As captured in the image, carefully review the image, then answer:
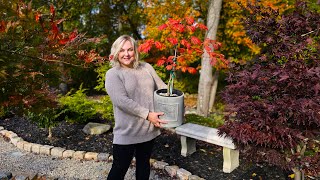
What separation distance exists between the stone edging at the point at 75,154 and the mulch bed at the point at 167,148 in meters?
0.15

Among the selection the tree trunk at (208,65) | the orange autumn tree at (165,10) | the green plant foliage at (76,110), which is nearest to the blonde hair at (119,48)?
the green plant foliage at (76,110)

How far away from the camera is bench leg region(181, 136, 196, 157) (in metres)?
4.34

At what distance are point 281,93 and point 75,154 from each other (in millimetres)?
2898

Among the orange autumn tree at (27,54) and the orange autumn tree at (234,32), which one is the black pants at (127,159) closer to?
the orange autumn tree at (27,54)

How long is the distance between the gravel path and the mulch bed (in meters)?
0.34

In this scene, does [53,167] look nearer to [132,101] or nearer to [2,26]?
[132,101]

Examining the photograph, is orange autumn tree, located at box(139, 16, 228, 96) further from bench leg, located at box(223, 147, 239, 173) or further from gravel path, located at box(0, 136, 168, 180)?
gravel path, located at box(0, 136, 168, 180)

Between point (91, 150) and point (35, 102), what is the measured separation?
2.62m

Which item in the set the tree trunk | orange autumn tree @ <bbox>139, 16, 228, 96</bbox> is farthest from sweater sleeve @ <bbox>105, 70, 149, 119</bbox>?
the tree trunk

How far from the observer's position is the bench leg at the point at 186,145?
14.3 feet

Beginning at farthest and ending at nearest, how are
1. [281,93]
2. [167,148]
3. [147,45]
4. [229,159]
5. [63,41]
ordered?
[167,148] < [147,45] < [229,159] < [281,93] < [63,41]

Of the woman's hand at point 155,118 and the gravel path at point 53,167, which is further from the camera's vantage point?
the gravel path at point 53,167

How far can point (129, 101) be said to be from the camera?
251 cm

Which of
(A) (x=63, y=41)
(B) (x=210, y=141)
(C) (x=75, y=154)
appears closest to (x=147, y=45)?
(B) (x=210, y=141)
